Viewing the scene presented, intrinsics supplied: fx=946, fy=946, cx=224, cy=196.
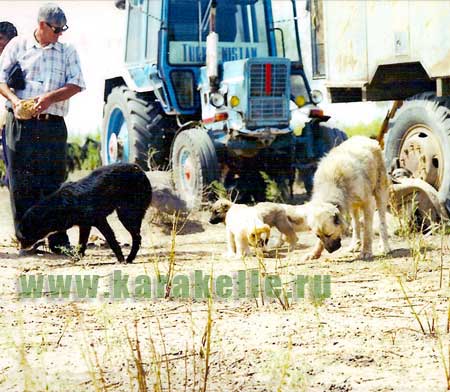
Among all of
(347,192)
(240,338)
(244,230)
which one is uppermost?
(347,192)

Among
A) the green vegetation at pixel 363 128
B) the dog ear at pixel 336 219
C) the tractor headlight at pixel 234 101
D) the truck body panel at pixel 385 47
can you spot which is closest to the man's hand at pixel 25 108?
the dog ear at pixel 336 219

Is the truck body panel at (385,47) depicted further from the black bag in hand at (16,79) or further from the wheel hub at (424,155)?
the black bag in hand at (16,79)

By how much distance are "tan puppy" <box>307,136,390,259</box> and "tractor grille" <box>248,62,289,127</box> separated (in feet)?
11.3

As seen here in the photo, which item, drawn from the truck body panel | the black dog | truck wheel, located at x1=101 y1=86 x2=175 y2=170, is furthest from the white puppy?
truck wheel, located at x1=101 y1=86 x2=175 y2=170

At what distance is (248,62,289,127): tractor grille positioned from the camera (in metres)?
11.3

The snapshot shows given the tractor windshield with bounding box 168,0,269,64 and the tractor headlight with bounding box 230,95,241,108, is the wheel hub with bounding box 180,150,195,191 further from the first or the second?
the tractor windshield with bounding box 168,0,269,64

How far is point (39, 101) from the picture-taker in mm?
7711

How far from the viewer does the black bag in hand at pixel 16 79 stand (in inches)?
310

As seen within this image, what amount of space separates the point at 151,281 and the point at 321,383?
2852 millimetres

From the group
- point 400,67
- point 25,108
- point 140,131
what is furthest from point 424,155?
point 140,131

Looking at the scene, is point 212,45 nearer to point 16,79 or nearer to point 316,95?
point 316,95

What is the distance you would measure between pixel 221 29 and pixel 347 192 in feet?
15.1

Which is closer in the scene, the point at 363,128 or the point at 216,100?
the point at 216,100

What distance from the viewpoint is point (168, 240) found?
31.4 feet
